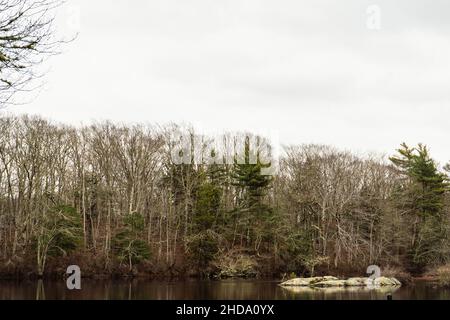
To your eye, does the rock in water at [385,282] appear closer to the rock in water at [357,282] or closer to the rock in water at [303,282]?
the rock in water at [357,282]

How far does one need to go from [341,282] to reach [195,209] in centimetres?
1496

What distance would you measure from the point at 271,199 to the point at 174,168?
11263 millimetres

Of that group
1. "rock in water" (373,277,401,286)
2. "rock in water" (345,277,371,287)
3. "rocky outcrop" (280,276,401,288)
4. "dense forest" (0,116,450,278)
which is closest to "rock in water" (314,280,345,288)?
"rocky outcrop" (280,276,401,288)

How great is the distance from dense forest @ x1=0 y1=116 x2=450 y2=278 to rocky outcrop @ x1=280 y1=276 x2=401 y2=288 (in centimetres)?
554

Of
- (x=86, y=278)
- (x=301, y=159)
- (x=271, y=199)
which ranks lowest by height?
(x=86, y=278)

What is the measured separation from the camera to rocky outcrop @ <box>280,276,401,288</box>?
37.6 meters

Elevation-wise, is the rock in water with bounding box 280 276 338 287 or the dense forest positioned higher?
the dense forest

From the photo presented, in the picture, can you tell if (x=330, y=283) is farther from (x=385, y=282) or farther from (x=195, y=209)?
(x=195, y=209)

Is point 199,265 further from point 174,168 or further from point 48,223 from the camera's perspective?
point 48,223

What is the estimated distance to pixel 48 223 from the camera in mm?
40406

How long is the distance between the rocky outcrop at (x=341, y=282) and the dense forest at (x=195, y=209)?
554cm

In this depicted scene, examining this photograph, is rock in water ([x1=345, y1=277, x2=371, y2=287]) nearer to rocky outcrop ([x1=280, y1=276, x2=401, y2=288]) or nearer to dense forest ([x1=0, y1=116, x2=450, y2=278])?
rocky outcrop ([x1=280, y1=276, x2=401, y2=288])

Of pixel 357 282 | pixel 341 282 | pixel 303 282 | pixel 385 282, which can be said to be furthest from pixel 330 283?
Answer: pixel 385 282
